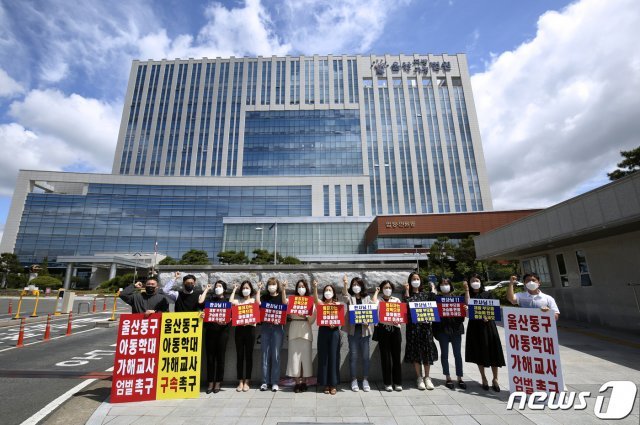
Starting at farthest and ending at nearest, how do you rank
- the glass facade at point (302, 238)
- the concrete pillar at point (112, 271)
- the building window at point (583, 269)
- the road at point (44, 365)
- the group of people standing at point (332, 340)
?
the glass facade at point (302, 238) → the concrete pillar at point (112, 271) → the building window at point (583, 269) → the group of people standing at point (332, 340) → the road at point (44, 365)

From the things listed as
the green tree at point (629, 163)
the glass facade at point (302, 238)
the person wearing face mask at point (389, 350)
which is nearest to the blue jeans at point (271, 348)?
the person wearing face mask at point (389, 350)

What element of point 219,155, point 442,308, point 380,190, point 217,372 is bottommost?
point 217,372

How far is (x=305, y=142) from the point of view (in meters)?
71.1

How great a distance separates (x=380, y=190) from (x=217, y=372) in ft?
210

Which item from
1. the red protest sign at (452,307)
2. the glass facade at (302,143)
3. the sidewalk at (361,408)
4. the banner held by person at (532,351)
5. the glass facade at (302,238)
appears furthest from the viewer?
the glass facade at (302,143)

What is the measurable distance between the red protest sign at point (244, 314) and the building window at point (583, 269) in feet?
51.6

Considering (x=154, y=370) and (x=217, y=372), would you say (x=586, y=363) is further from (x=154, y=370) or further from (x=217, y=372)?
(x=154, y=370)

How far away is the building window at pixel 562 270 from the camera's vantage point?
14.8 m

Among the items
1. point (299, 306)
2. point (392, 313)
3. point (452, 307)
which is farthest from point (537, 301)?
point (299, 306)

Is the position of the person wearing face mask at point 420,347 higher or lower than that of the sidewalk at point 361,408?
higher

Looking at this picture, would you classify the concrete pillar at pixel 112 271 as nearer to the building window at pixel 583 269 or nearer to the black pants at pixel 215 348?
the black pants at pixel 215 348

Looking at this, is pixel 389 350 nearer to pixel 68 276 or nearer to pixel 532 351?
pixel 532 351

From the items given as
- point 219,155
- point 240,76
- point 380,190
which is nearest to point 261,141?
point 219,155

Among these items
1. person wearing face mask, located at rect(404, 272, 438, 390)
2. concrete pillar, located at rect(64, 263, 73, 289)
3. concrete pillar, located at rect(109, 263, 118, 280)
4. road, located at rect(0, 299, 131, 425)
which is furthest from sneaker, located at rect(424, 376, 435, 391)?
concrete pillar, located at rect(64, 263, 73, 289)
